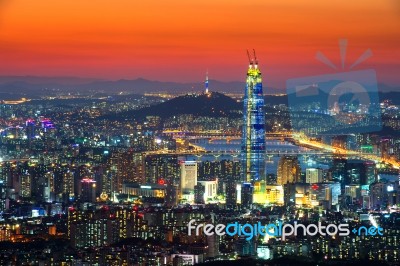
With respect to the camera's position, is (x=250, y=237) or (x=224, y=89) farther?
(x=224, y=89)

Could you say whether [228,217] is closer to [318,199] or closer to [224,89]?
[318,199]

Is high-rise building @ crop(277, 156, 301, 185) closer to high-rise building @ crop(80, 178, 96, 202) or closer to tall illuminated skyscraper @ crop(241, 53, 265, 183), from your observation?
tall illuminated skyscraper @ crop(241, 53, 265, 183)

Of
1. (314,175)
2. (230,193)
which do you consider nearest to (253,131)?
(314,175)

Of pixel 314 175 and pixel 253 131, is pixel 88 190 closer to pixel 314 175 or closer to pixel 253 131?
pixel 314 175

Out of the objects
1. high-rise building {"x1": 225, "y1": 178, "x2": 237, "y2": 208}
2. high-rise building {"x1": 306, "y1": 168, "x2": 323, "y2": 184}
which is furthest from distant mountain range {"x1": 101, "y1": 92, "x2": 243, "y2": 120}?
high-rise building {"x1": 225, "y1": 178, "x2": 237, "y2": 208}

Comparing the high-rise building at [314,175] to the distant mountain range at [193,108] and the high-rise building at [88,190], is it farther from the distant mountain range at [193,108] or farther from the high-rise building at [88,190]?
the high-rise building at [88,190]

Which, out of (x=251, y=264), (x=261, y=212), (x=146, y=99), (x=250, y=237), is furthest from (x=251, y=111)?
(x=251, y=264)
